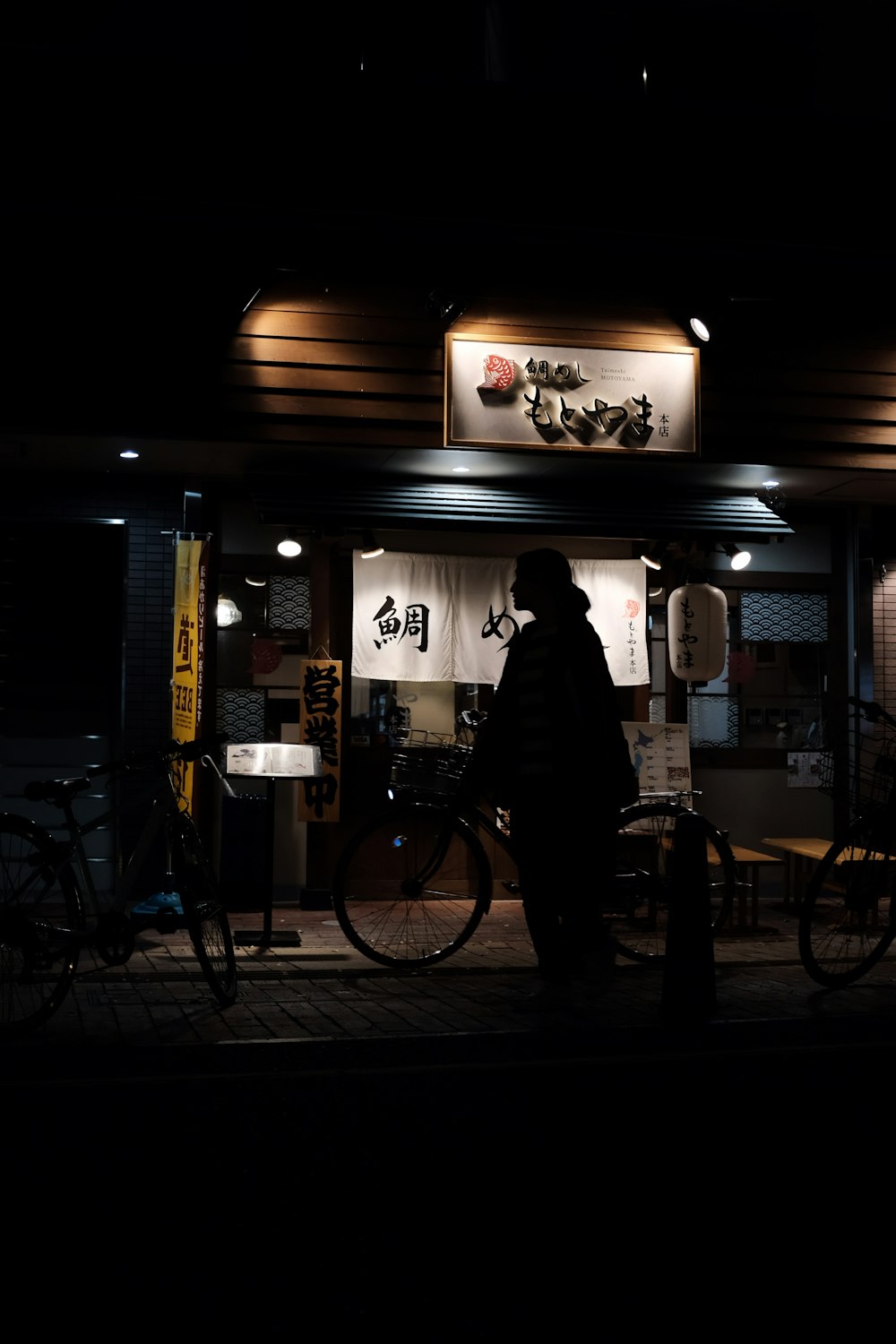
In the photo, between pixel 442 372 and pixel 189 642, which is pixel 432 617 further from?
pixel 189 642

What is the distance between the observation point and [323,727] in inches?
420

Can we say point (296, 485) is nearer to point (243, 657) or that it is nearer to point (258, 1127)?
point (243, 657)

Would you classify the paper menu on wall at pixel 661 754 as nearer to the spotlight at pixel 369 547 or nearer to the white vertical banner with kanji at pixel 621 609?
the white vertical banner with kanji at pixel 621 609

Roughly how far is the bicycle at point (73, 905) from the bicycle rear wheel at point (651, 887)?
7.96 feet

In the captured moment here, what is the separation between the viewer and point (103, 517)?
428 inches

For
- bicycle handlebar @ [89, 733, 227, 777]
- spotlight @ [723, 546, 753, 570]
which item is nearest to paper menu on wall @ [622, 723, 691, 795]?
spotlight @ [723, 546, 753, 570]

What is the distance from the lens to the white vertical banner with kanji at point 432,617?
11.0 metres

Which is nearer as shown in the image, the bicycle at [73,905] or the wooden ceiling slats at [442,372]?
the bicycle at [73,905]

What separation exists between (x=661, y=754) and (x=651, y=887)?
2710 millimetres

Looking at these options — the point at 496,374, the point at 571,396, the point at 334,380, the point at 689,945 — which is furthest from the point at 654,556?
the point at 689,945

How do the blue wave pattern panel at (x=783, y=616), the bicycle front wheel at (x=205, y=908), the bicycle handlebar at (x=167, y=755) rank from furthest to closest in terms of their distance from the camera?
the blue wave pattern panel at (x=783, y=616)
the bicycle handlebar at (x=167, y=755)
the bicycle front wheel at (x=205, y=908)

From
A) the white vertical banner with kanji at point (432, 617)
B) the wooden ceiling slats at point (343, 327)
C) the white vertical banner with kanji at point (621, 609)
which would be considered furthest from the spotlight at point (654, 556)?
the wooden ceiling slats at point (343, 327)

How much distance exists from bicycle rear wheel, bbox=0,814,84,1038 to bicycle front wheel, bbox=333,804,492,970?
1860 mm

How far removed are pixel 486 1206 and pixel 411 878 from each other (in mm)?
4078
